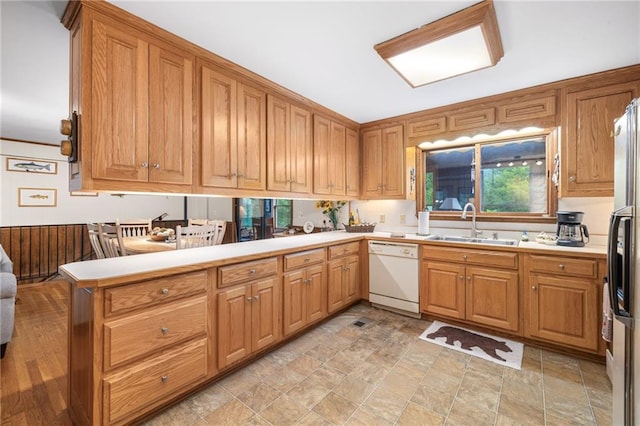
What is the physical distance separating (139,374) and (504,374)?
8.10 feet

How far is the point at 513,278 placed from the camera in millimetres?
2562

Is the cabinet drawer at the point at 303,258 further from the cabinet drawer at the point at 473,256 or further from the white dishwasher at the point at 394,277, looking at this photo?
the cabinet drawer at the point at 473,256

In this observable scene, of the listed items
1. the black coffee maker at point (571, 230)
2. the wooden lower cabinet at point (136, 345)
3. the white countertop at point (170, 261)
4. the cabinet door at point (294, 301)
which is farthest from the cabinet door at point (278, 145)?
the black coffee maker at point (571, 230)

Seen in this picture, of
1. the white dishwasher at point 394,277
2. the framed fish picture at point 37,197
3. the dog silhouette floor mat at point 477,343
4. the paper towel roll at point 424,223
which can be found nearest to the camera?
the dog silhouette floor mat at point 477,343

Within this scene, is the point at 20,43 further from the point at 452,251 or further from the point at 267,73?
the point at 452,251

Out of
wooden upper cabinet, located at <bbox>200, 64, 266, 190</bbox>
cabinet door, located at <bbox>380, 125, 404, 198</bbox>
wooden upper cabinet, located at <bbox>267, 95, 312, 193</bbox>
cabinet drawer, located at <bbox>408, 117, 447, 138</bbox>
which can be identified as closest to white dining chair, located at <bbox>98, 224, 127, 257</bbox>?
wooden upper cabinet, located at <bbox>200, 64, 266, 190</bbox>

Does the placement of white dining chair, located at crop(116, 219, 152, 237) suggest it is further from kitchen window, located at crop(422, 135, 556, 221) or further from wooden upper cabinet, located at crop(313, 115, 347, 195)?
kitchen window, located at crop(422, 135, 556, 221)

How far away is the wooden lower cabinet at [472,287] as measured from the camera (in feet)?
8.49

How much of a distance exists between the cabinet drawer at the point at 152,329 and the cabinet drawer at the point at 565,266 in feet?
8.96

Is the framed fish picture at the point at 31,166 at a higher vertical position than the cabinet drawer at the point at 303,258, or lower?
higher

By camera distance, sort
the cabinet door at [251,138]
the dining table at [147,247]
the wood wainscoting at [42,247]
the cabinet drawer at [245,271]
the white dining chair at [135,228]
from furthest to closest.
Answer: the wood wainscoting at [42,247]
the white dining chair at [135,228]
the dining table at [147,247]
the cabinet door at [251,138]
the cabinet drawer at [245,271]

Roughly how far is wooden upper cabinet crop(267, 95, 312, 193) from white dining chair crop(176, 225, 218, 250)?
920 mm

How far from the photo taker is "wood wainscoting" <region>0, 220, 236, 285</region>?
185 inches

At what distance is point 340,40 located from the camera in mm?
1966
